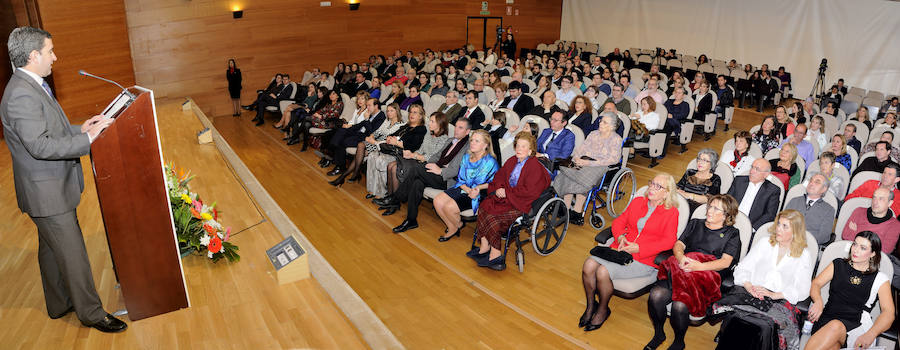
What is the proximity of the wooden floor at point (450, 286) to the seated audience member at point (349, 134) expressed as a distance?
0.70 m

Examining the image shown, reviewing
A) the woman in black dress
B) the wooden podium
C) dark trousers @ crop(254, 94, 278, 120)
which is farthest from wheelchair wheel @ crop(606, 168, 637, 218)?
Result: the woman in black dress

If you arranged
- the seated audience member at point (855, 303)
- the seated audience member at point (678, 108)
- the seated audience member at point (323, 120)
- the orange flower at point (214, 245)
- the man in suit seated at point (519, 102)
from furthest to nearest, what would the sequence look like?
1. the seated audience member at point (323, 120)
2. the seated audience member at point (678, 108)
3. the man in suit seated at point (519, 102)
4. the orange flower at point (214, 245)
5. the seated audience member at point (855, 303)

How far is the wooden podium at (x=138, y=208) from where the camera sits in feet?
7.80

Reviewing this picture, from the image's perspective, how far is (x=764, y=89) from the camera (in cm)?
1129

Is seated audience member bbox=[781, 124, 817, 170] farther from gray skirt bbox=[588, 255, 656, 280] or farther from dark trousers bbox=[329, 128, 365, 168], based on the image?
A: dark trousers bbox=[329, 128, 365, 168]

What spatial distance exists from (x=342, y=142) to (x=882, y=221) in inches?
235

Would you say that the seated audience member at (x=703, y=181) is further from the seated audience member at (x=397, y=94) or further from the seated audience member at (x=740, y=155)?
the seated audience member at (x=397, y=94)

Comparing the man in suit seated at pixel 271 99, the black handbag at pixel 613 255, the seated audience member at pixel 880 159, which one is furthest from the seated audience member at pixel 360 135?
the seated audience member at pixel 880 159

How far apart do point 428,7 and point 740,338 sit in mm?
14434

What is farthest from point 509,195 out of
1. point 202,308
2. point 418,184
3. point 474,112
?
point 474,112

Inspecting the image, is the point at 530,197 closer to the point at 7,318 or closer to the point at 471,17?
the point at 7,318

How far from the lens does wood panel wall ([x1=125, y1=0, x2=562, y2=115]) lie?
1155cm

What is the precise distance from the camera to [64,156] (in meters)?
2.26

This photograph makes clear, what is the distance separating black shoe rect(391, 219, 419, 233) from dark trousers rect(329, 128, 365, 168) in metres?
2.02
